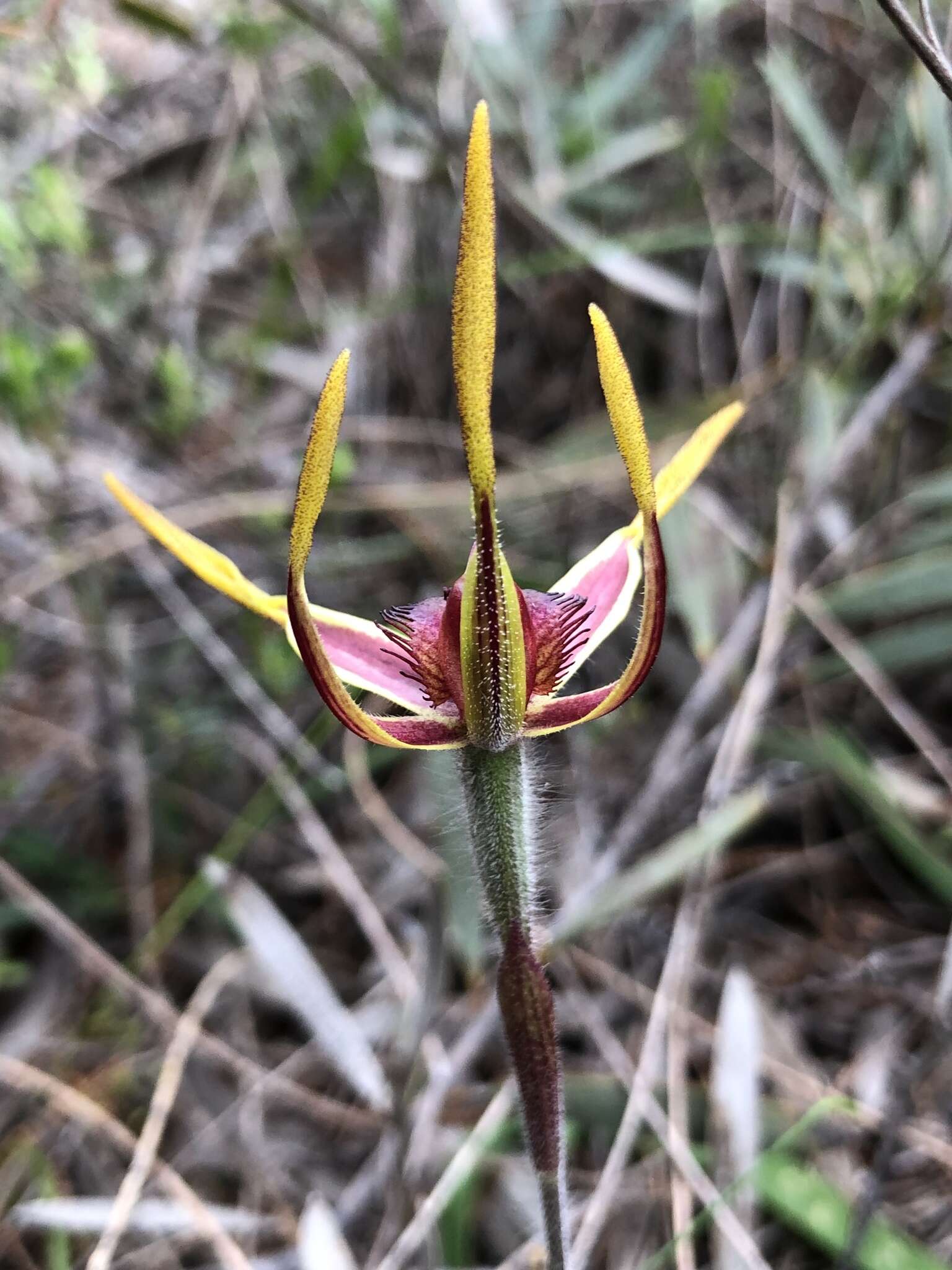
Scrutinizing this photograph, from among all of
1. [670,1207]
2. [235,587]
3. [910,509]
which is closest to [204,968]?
[670,1207]

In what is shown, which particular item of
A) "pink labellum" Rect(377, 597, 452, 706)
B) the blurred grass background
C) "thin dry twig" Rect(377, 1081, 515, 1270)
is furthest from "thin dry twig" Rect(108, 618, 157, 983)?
"pink labellum" Rect(377, 597, 452, 706)

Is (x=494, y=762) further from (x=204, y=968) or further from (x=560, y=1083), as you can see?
(x=204, y=968)

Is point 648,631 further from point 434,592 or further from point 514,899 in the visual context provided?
point 434,592

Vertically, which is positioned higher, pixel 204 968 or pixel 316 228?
pixel 316 228

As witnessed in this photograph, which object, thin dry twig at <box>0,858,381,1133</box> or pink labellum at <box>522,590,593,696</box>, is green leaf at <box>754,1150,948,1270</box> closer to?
thin dry twig at <box>0,858,381,1133</box>

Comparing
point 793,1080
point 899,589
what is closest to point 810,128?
point 899,589

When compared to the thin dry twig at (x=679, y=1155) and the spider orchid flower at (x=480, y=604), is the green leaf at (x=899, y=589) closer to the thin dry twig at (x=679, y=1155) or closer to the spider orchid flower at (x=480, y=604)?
the thin dry twig at (x=679, y=1155)
